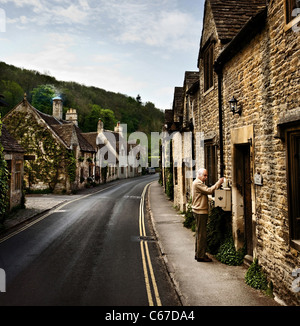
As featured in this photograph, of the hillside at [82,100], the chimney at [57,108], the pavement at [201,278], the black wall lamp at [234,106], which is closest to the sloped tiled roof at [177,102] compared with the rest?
the pavement at [201,278]

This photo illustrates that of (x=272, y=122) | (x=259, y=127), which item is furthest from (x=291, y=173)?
(x=259, y=127)

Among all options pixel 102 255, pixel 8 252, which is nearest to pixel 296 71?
pixel 102 255

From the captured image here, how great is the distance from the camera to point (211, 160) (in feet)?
32.6

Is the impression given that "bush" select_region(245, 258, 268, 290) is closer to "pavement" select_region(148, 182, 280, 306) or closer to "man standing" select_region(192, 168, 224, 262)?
"pavement" select_region(148, 182, 280, 306)

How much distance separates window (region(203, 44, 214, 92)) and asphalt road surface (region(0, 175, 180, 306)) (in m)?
6.33

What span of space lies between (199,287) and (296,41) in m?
5.29

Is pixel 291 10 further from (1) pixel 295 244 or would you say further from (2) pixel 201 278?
(2) pixel 201 278

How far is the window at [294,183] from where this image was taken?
487 cm

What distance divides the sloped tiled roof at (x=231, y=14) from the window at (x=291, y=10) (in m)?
3.69

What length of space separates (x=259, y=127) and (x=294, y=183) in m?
1.80

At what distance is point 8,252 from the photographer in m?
8.91

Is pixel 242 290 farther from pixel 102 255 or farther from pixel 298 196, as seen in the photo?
pixel 102 255

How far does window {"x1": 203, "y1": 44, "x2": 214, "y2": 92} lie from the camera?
Answer: 31.8 feet
